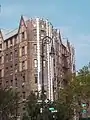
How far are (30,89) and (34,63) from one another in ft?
18.5

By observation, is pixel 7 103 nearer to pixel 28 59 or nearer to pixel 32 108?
pixel 32 108

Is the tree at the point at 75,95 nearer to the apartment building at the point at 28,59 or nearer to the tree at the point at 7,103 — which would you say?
the tree at the point at 7,103

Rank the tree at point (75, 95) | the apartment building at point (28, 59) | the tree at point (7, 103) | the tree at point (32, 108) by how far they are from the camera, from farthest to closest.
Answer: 1. the apartment building at point (28, 59)
2. the tree at point (7, 103)
3. the tree at point (32, 108)
4. the tree at point (75, 95)

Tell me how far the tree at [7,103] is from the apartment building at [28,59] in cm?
1117

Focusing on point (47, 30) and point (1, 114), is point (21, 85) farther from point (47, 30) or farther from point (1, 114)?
point (1, 114)

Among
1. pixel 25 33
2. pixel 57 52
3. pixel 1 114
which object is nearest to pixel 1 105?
pixel 1 114

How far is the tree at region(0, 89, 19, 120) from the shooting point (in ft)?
206

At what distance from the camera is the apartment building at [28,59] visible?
83188 millimetres

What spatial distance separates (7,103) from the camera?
6431cm

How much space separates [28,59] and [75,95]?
82.4 feet

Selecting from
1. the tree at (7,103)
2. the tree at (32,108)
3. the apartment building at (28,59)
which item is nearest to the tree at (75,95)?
the tree at (32,108)

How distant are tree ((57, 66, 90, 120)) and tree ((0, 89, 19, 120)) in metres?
8.45

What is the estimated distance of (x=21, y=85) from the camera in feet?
284

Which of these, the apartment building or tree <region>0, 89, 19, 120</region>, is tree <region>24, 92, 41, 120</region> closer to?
tree <region>0, 89, 19, 120</region>
